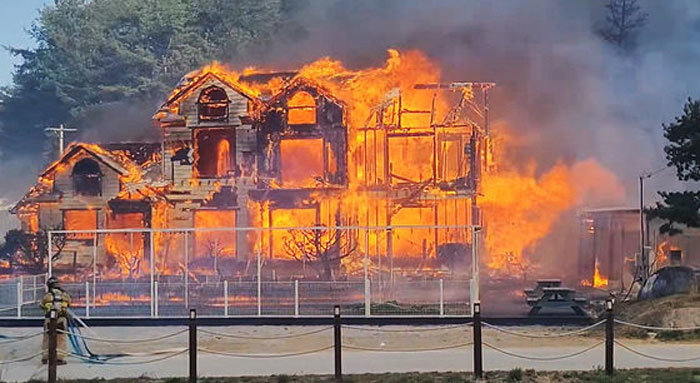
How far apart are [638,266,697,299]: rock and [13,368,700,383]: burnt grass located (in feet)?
37.3

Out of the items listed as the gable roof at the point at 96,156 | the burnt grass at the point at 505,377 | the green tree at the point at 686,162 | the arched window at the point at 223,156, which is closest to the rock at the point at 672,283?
the green tree at the point at 686,162

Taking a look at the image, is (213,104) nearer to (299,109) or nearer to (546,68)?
(299,109)

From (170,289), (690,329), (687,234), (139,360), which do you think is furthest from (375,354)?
(687,234)

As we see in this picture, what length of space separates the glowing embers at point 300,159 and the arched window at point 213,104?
3.05m

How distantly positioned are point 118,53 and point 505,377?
5677 centimetres

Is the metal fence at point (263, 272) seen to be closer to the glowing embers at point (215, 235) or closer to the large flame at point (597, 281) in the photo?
the glowing embers at point (215, 235)

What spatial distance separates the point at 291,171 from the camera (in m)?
38.2

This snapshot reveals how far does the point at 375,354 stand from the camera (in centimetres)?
1756

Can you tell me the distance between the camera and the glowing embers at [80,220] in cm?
3938

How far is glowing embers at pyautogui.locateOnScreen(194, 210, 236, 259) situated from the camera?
3769 centimetres

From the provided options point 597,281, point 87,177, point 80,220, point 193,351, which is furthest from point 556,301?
point 80,220

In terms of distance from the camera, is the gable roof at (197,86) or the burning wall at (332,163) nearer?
the burning wall at (332,163)

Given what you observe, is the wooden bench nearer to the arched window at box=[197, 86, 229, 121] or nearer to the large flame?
the large flame

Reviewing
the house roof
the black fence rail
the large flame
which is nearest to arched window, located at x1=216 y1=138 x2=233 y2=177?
the house roof
